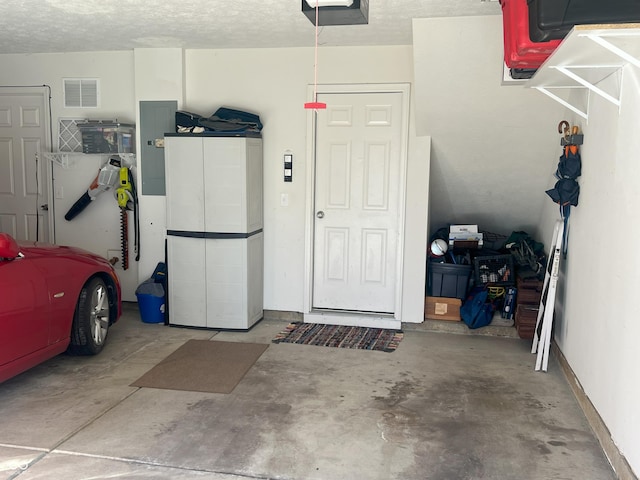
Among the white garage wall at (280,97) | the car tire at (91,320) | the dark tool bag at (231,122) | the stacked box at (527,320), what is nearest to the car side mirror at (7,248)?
the car tire at (91,320)

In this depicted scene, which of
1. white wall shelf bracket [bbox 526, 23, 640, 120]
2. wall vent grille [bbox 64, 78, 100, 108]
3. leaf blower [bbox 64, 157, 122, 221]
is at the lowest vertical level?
leaf blower [bbox 64, 157, 122, 221]

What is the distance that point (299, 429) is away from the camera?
3.19 metres

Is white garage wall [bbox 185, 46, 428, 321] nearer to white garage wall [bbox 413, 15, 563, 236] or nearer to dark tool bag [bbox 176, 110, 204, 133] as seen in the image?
dark tool bag [bbox 176, 110, 204, 133]

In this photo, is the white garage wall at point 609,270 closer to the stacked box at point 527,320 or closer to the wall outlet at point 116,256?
the stacked box at point 527,320

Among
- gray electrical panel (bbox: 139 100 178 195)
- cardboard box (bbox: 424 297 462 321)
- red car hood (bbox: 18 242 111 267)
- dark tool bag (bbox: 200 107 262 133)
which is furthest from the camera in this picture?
gray electrical panel (bbox: 139 100 178 195)

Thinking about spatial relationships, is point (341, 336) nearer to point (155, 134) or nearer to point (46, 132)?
point (155, 134)

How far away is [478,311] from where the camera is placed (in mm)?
5066

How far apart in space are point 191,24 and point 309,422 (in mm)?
3169

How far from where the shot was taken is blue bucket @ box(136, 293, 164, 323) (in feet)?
17.3

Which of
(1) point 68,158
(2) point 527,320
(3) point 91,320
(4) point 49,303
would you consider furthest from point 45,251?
(2) point 527,320

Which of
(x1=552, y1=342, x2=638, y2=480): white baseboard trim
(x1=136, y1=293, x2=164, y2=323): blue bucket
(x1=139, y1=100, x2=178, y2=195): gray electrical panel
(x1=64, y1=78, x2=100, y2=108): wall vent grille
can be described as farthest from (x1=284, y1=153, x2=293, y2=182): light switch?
(x1=552, y1=342, x2=638, y2=480): white baseboard trim

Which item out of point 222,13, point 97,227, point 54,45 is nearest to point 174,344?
point 97,227

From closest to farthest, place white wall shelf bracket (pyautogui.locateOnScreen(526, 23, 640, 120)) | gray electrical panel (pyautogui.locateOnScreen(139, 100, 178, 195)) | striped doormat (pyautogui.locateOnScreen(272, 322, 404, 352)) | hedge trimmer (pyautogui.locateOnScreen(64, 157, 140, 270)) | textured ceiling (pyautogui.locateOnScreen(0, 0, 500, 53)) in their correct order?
white wall shelf bracket (pyautogui.locateOnScreen(526, 23, 640, 120))
textured ceiling (pyautogui.locateOnScreen(0, 0, 500, 53))
striped doormat (pyautogui.locateOnScreen(272, 322, 404, 352))
gray electrical panel (pyautogui.locateOnScreen(139, 100, 178, 195))
hedge trimmer (pyautogui.locateOnScreen(64, 157, 140, 270))

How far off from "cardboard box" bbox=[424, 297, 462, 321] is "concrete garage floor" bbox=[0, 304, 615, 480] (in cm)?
74
